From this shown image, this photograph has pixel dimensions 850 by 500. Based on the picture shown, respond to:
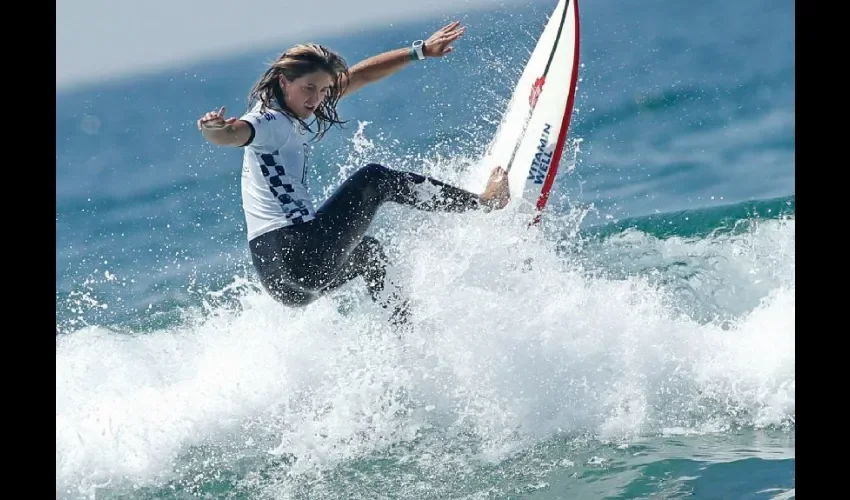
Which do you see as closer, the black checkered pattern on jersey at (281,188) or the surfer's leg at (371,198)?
the black checkered pattern on jersey at (281,188)

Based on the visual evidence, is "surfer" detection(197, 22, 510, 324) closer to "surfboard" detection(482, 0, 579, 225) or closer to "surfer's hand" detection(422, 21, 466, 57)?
"surfer's hand" detection(422, 21, 466, 57)

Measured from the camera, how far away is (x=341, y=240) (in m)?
5.32

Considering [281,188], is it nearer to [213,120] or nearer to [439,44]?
[213,120]

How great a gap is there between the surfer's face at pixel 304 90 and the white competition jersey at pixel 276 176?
0.33 ft

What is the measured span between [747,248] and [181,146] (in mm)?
18006

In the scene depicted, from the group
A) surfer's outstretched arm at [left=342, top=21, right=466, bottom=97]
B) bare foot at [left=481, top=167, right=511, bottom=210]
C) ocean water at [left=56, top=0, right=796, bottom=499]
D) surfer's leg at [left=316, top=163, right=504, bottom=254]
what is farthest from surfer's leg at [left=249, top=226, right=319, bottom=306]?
bare foot at [left=481, top=167, right=511, bottom=210]

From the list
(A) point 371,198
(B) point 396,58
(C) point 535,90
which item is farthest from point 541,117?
(A) point 371,198

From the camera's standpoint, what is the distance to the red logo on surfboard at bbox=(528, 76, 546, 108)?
6828 millimetres

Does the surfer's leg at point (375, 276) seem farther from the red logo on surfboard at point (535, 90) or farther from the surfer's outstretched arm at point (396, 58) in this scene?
the red logo on surfboard at point (535, 90)

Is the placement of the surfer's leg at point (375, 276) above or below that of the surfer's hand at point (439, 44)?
below

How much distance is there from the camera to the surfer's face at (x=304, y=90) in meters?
5.25

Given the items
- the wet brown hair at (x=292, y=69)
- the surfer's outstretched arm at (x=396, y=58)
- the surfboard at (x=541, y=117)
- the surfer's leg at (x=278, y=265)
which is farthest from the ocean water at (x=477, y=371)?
the wet brown hair at (x=292, y=69)

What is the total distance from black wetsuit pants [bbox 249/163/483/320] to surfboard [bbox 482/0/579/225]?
932mm

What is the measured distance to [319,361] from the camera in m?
5.85
